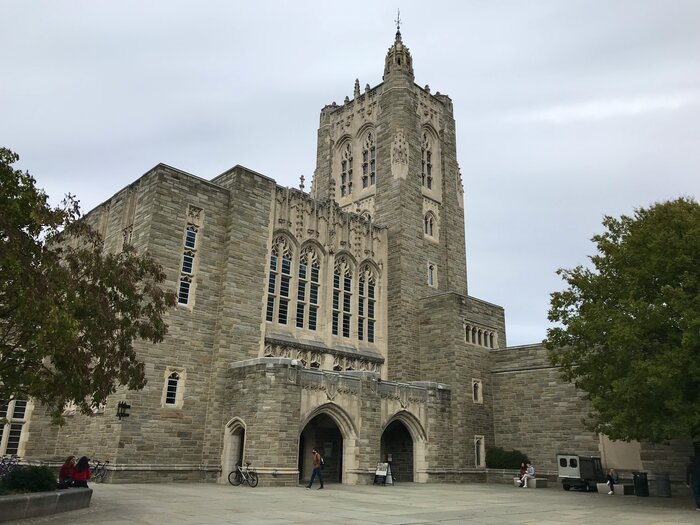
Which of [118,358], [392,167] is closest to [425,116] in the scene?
[392,167]

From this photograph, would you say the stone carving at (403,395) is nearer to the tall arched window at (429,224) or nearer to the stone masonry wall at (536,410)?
the stone masonry wall at (536,410)

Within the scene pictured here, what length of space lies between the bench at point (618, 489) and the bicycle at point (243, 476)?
15.9 m

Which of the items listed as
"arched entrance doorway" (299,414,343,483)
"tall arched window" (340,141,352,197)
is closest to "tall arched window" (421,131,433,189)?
"tall arched window" (340,141,352,197)

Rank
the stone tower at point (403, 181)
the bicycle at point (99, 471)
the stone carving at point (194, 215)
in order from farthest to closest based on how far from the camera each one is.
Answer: the stone tower at point (403, 181), the stone carving at point (194, 215), the bicycle at point (99, 471)

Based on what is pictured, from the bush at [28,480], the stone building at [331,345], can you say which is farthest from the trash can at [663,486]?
the bush at [28,480]

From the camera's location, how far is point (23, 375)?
1391cm

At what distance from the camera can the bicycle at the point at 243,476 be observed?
23.3 metres

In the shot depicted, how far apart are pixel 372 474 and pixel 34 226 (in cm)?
1906

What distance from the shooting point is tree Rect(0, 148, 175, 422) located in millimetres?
11031

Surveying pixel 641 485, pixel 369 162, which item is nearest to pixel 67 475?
pixel 641 485

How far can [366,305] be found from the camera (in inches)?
1401

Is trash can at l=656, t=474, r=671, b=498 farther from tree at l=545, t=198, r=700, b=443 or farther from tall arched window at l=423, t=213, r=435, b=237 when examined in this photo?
tall arched window at l=423, t=213, r=435, b=237

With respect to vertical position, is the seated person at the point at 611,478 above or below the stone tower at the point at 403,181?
below

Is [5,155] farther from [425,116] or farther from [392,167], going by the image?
[425,116]
